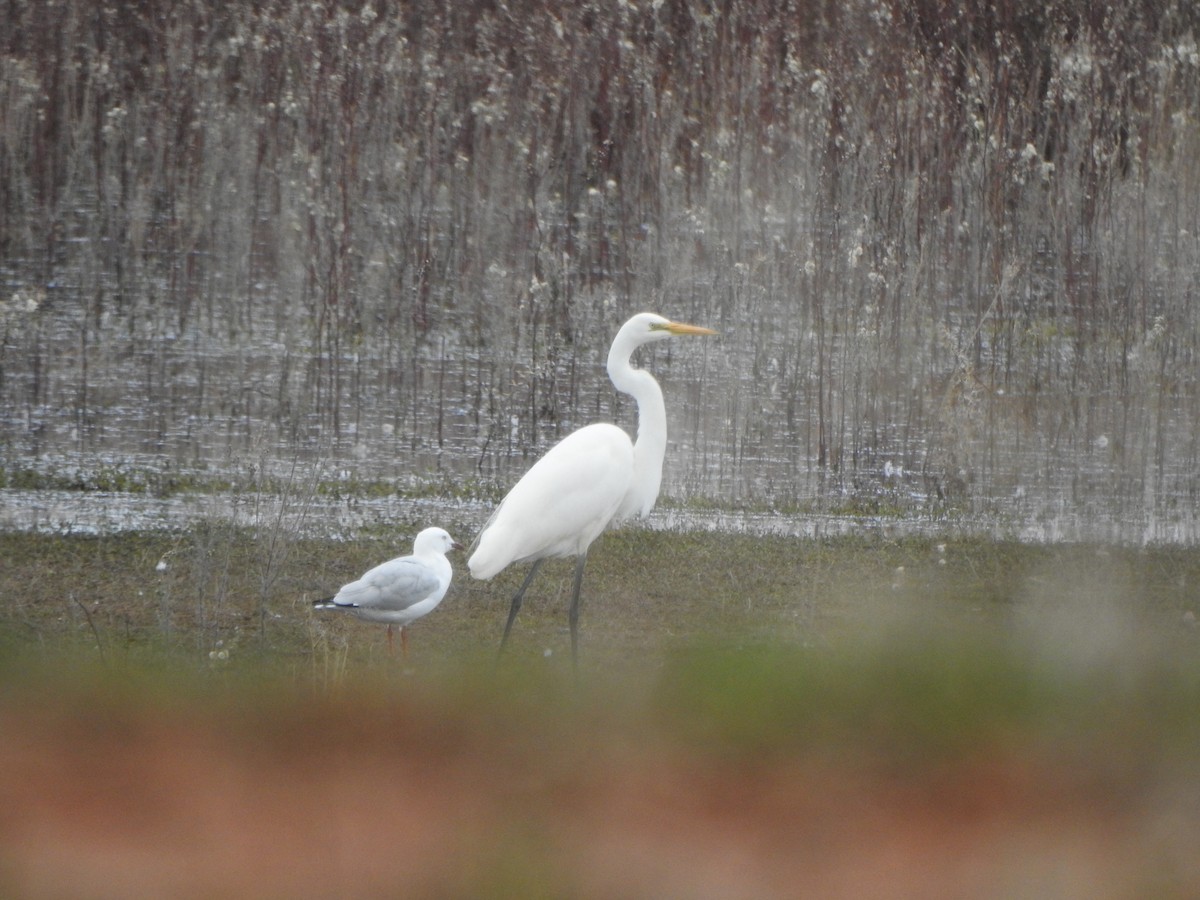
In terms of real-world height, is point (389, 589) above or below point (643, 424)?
below

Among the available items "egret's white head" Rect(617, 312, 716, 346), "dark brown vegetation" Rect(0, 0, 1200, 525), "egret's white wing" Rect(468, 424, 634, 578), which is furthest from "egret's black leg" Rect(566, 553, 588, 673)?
"dark brown vegetation" Rect(0, 0, 1200, 525)

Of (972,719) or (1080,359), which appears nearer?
(972,719)

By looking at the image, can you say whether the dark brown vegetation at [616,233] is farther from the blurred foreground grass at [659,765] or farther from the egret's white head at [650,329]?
the blurred foreground grass at [659,765]

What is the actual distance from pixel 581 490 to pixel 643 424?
51 cm

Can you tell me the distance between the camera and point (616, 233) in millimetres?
9430

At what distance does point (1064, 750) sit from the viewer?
7.97 feet

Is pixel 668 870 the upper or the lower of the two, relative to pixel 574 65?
lower

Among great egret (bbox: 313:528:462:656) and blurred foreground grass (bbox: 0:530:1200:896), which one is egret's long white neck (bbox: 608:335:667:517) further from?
blurred foreground grass (bbox: 0:530:1200:896)

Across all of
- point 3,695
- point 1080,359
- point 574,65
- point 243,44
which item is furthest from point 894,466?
point 3,695

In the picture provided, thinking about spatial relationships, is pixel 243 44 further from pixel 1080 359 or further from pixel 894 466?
pixel 1080 359

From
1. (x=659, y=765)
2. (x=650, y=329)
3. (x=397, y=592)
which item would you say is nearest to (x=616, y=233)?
(x=650, y=329)

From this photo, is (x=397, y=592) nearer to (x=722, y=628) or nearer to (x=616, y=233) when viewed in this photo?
(x=722, y=628)

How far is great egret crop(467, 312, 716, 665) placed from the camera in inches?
197

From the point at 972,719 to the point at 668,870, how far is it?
0.73m
